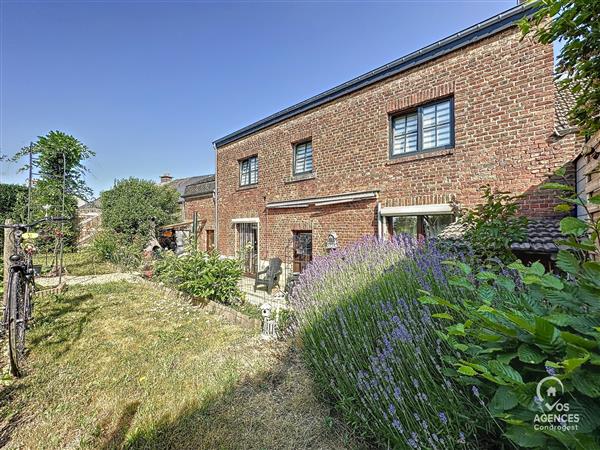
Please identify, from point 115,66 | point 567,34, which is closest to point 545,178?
point 567,34

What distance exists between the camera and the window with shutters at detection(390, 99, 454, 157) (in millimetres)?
6281

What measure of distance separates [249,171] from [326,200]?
15.8ft

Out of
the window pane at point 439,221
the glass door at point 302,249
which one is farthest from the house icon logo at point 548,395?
the glass door at point 302,249

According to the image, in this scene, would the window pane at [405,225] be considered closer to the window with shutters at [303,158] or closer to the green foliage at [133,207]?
the window with shutters at [303,158]

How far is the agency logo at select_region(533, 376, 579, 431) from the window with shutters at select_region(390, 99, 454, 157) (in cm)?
612

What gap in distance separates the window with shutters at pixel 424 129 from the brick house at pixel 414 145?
22mm

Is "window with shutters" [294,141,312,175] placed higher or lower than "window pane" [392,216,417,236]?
higher

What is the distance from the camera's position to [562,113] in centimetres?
526

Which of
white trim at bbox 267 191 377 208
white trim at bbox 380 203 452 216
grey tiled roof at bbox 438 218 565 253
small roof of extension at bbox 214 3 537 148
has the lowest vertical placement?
grey tiled roof at bbox 438 218 565 253

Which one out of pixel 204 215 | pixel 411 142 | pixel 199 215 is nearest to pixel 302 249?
pixel 411 142

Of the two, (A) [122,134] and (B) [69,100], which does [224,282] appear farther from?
(A) [122,134]

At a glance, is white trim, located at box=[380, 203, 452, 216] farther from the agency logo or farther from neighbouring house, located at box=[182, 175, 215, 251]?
neighbouring house, located at box=[182, 175, 215, 251]

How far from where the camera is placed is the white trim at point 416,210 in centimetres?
605

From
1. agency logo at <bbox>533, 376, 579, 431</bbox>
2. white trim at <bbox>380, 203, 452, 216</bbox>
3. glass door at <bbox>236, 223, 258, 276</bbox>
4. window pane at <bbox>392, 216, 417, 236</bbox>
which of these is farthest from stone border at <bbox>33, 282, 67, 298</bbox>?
agency logo at <bbox>533, 376, 579, 431</bbox>
